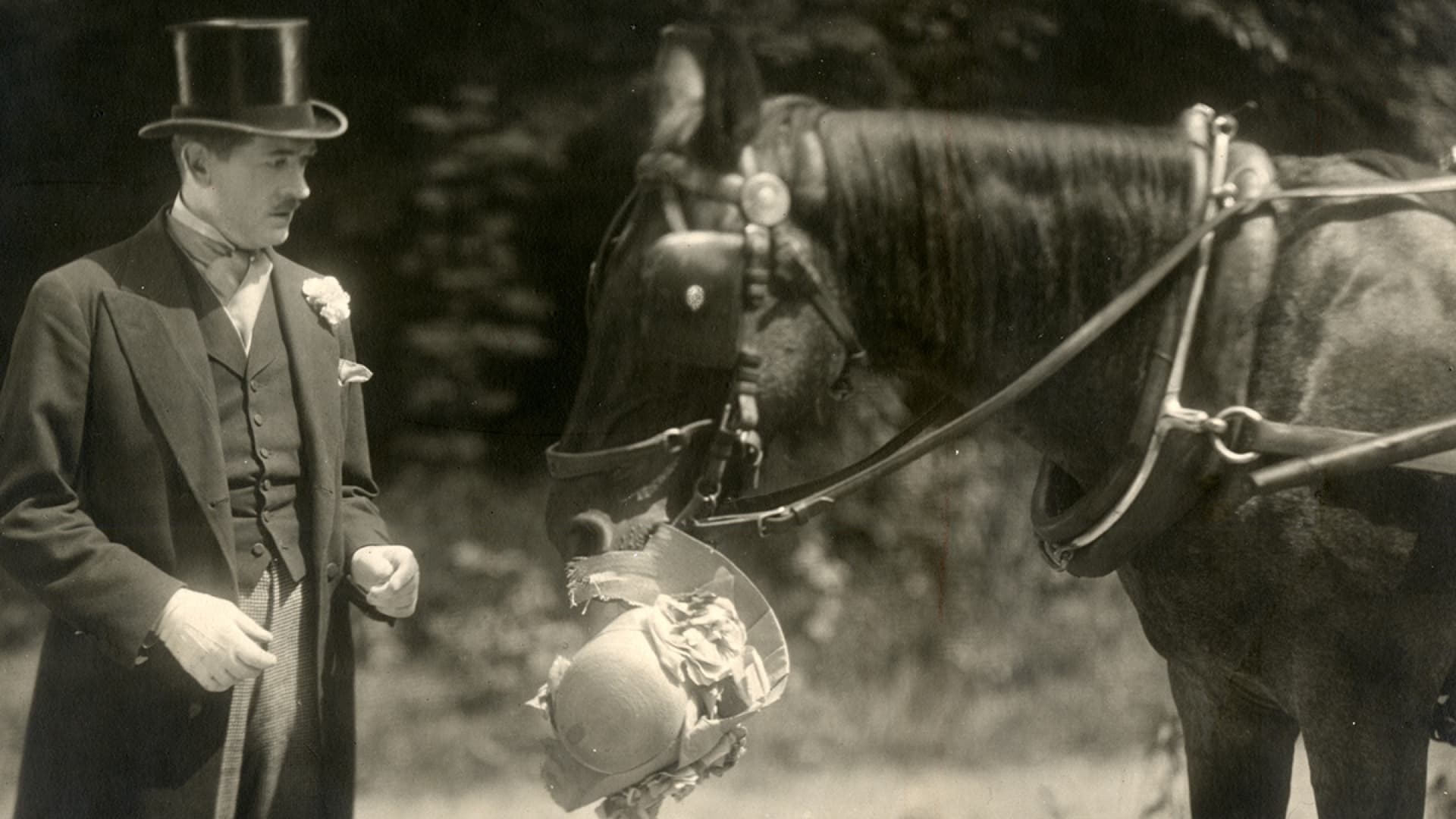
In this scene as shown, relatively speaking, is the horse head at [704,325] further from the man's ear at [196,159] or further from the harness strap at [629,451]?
the man's ear at [196,159]

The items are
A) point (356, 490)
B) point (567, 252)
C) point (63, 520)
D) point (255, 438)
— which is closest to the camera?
point (63, 520)

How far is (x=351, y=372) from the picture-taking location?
254 cm

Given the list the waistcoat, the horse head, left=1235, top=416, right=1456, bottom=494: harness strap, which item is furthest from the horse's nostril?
left=1235, top=416, right=1456, bottom=494: harness strap

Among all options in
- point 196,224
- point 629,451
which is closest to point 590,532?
point 629,451

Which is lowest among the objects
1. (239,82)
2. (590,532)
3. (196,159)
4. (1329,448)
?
(590,532)

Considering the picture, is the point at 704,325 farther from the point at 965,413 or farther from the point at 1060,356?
the point at 1060,356

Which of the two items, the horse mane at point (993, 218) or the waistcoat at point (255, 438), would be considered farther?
the horse mane at point (993, 218)

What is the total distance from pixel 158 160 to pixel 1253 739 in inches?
81.4

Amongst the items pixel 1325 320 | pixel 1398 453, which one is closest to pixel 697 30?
pixel 1325 320

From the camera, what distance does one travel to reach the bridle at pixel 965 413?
7.84 ft

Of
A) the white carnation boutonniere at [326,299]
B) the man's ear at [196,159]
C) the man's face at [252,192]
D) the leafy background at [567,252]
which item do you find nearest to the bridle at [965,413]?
the leafy background at [567,252]

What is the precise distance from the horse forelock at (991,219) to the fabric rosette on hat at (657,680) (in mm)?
489

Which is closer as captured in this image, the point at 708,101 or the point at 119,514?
the point at 119,514

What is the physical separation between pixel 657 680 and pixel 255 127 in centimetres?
104
